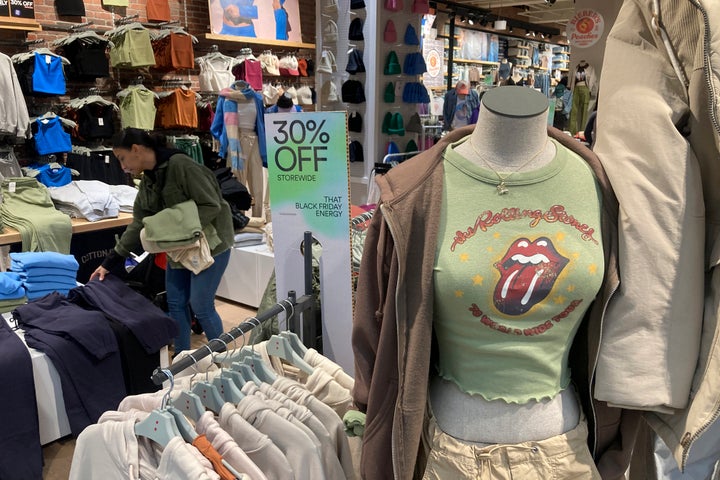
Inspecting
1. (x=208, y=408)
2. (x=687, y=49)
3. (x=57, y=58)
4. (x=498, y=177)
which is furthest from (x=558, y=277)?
(x=57, y=58)

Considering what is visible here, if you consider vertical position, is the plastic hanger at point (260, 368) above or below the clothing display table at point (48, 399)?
above

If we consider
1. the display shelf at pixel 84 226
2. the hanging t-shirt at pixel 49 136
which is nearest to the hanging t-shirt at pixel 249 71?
the hanging t-shirt at pixel 49 136

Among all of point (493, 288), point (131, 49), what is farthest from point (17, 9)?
point (493, 288)

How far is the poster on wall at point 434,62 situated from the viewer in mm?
9828

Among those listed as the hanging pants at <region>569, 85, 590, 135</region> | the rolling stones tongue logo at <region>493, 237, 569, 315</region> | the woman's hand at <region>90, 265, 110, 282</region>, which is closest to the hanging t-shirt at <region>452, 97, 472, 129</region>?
the hanging pants at <region>569, 85, 590, 135</region>

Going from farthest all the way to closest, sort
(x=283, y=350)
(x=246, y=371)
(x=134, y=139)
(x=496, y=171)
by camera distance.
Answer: (x=134, y=139) < (x=283, y=350) < (x=246, y=371) < (x=496, y=171)

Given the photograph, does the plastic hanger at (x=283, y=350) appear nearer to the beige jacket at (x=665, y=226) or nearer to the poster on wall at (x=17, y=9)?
the beige jacket at (x=665, y=226)

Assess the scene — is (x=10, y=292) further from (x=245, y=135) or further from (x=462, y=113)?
(x=462, y=113)

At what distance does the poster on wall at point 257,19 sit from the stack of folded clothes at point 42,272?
4.68 m

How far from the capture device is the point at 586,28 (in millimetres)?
4758

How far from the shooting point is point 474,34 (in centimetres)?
1105

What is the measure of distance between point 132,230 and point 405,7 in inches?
195

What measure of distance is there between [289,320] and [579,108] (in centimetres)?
550

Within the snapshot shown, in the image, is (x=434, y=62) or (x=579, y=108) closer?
(x=579, y=108)
